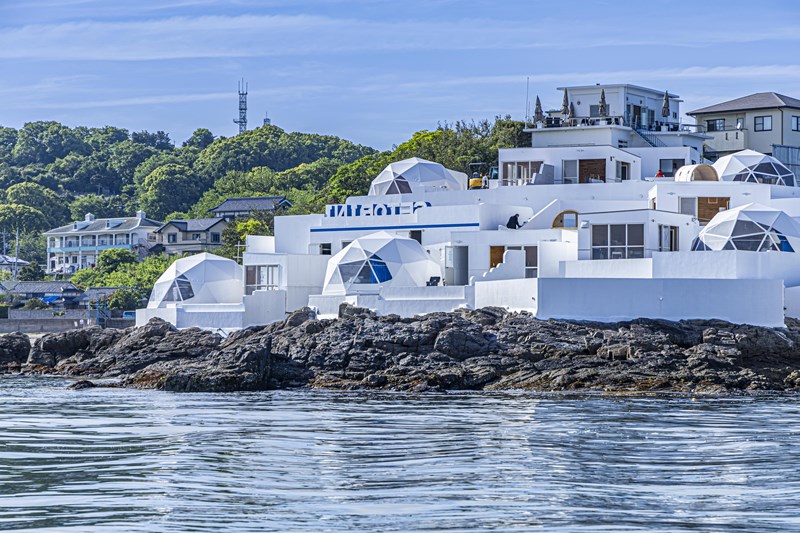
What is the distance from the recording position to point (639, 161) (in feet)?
191

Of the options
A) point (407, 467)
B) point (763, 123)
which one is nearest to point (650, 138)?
point (763, 123)

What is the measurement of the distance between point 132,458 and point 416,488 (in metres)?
5.58

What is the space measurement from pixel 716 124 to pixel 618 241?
106 ft

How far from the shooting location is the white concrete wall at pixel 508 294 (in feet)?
135

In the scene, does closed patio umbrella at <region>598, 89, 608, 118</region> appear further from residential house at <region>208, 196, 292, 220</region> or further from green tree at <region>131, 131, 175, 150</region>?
green tree at <region>131, 131, 175, 150</region>

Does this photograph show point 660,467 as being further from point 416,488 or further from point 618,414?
point 618,414

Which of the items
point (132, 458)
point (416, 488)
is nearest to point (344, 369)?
point (132, 458)

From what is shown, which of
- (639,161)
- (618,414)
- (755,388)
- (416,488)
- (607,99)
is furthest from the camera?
(607,99)

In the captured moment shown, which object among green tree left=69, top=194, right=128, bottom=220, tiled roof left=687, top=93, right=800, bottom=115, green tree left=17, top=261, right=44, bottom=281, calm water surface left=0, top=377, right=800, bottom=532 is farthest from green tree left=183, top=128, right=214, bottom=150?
calm water surface left=0, top=377, right=800, bottom=532

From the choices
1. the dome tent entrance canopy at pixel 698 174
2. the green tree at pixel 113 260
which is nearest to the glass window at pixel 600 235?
the dome tent entrance canopy at pixel 698 174

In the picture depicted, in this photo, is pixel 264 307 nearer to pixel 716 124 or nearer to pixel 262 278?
pixel 262 278

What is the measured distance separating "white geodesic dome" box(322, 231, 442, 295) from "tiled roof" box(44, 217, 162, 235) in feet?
215

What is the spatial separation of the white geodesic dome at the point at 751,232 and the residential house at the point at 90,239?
7215cm

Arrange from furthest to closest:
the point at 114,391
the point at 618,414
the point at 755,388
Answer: the point at 114,391
the point at 755,388
the point at 618,414
